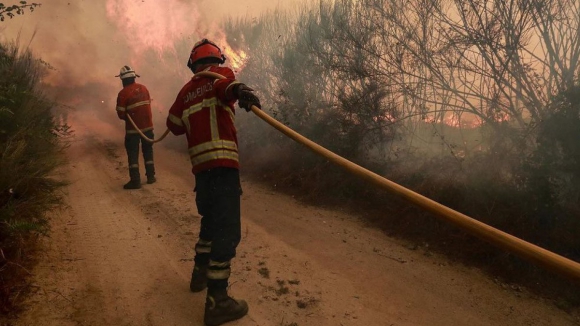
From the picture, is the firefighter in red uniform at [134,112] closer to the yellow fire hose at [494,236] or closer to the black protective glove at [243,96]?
the black protective glove at [243,96]

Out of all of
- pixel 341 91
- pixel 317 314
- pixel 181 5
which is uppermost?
pixel 181 5

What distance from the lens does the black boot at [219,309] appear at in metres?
2.97

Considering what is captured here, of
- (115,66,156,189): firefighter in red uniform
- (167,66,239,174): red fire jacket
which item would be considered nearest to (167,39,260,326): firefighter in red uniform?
(167,66,239,174): red fire jacket

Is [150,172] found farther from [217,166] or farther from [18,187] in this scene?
[217,166]

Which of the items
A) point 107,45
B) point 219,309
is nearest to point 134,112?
point 219,309

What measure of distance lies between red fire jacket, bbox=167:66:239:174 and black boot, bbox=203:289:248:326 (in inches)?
41.8

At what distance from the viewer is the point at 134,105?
7.30 metres

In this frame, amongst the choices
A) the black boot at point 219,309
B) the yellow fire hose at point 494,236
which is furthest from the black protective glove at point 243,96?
the black boot at point 219,309

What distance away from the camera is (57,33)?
67.1 ft

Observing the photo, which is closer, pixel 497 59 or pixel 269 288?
pixel 269 288

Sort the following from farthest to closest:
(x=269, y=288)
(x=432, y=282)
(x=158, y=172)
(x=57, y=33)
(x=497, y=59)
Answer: (x=57, y=33), (x=158, y=172), (x=497, y=59), (x=432, y=282), (x=269, y=288)

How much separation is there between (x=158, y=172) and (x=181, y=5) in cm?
1378

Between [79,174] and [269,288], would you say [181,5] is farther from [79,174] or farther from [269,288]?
[269,288]

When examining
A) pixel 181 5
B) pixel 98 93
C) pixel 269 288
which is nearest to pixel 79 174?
pixel 269 288
